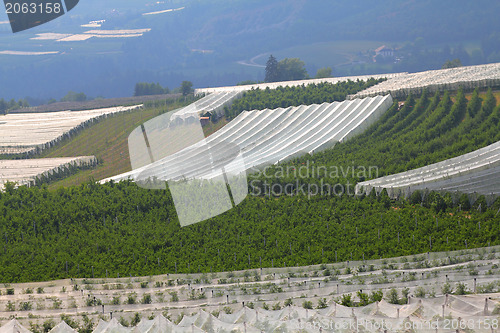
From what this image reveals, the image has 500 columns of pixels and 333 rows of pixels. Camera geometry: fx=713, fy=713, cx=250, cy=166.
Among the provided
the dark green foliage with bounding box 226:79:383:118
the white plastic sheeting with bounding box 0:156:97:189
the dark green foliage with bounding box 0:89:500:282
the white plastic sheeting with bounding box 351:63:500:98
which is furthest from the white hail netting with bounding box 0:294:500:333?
the dark green foliage with bounding box 226:79:383:118

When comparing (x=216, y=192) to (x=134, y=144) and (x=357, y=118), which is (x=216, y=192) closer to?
(x=357, y=118)

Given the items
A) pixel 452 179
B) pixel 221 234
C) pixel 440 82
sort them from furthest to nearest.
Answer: pixel 440 82, pixel 452 179, pixel 221 234

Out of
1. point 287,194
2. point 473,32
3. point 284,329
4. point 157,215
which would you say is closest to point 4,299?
point 157,215

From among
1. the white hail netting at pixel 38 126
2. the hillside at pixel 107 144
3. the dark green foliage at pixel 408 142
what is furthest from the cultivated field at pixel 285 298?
the white hail netting at pixel 38 126

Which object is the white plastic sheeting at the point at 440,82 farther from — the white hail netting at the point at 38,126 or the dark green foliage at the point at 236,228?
the white hail netting at the point at 38,126

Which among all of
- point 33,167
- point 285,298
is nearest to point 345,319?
point 285,298

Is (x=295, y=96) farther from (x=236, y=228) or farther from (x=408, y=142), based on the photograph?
(x=236, y=228)
